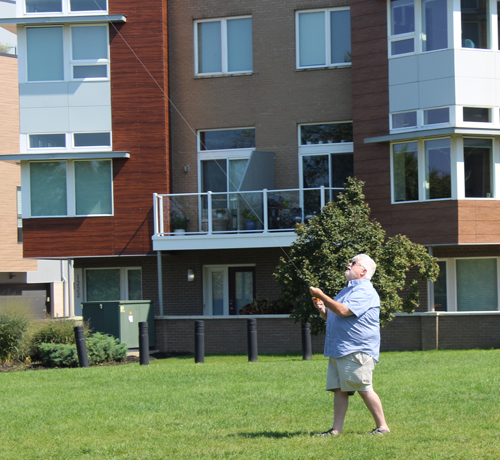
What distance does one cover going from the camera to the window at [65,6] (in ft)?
72.1

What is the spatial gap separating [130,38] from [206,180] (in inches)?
196

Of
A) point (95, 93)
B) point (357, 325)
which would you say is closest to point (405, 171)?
point (95, 93)

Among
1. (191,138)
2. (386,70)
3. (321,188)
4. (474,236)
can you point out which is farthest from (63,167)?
(474,236)

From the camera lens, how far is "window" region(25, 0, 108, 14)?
21984 millimetres

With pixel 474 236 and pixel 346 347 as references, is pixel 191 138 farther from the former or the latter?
pixel 346 347

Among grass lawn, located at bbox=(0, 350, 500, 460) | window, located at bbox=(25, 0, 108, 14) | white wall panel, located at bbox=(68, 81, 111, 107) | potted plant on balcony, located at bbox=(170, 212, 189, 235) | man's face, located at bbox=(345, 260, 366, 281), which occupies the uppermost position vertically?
window, located at bbox=(25, 0, 108, 14)

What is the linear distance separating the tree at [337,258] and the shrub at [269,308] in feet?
12.1

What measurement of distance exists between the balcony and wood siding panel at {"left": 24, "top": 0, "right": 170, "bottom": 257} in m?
0.96

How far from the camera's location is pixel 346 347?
6.59 meters

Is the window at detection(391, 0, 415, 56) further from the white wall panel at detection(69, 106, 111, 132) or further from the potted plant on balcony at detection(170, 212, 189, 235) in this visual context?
the white wall panel at detection(69, 106, 111, 132)

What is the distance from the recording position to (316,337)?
64.5ft

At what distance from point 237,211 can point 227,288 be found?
3.17 meters

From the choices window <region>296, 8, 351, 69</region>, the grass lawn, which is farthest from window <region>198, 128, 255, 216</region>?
the grass lawn

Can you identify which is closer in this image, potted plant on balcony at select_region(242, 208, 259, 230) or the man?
the man
